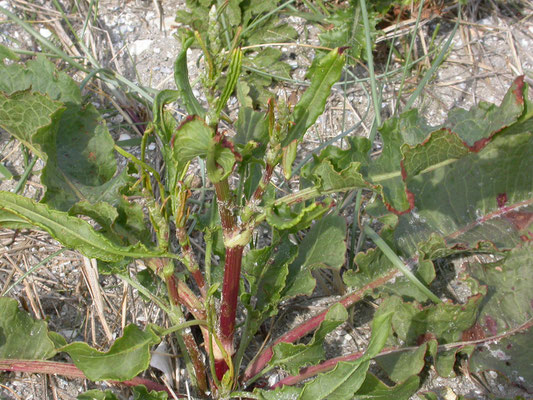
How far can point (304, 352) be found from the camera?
1858 mm

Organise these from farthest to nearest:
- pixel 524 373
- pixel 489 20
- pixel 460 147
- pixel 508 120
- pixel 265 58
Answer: pixel 489 20 < pixel 265 58 < pixel 524 373 < pixel 508 120 < pixel 460 147

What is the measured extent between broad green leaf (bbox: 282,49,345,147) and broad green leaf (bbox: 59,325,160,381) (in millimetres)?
663

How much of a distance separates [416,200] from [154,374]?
3.68ft

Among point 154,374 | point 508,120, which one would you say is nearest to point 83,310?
point 154,374

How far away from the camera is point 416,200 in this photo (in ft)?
7.29

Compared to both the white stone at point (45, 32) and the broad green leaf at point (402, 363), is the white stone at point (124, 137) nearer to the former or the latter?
the white stone at point (45, 32)

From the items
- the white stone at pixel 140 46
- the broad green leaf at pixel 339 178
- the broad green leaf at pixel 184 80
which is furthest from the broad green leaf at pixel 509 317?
the white stone at pixel 140 46

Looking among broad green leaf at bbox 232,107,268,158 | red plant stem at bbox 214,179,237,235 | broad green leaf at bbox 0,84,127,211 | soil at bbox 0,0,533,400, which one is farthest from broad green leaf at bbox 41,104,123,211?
red plant stem at bbox 214,179,237,235

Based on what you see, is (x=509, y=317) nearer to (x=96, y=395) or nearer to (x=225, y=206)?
(x=225, y=206)

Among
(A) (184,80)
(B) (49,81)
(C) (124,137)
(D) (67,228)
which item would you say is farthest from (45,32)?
(A) (184,80)

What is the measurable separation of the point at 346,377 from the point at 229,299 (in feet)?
1.40

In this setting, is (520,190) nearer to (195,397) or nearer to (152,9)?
(195,397)

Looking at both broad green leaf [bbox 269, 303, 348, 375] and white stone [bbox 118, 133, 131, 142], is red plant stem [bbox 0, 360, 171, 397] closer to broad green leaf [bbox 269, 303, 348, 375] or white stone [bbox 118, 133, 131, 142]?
broad green leaf [bbox 269, 303, 348, 375]

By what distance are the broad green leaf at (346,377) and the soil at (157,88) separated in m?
0.49
